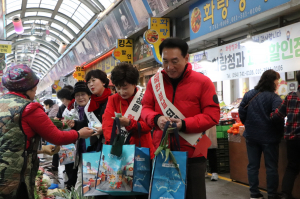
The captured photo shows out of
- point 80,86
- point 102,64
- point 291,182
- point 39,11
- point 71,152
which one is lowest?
point 291,182

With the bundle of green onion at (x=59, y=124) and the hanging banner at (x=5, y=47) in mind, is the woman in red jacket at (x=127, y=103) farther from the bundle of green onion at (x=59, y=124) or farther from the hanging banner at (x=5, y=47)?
the hanging banner at (x=5, y=47)

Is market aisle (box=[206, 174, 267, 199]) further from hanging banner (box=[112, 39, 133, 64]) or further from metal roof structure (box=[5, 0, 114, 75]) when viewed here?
metal roof structure (box=[5, 0, 114, 75])

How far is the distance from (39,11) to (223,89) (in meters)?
18.6

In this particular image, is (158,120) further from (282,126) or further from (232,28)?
(232,28)

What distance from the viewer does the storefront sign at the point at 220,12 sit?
475cm

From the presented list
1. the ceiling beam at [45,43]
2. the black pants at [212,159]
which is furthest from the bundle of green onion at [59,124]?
the ceiling beam at [45,43]

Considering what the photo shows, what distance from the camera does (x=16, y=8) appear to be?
891 inches

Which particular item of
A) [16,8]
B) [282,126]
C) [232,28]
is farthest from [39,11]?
[282,126]

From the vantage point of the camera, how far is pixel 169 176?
1.89 m

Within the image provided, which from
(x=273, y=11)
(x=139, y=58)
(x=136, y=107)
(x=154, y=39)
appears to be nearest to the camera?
(x=136, y=107)

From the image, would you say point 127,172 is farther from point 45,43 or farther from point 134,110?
point 45,43

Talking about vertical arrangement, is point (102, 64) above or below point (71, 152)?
above

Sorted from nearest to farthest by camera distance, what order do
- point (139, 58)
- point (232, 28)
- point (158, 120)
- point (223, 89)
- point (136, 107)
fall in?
point (158, 120)
point (136, 107)
point (232, 28)
point (223, 89)
point (139, 58)

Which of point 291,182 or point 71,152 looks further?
point 71,152
